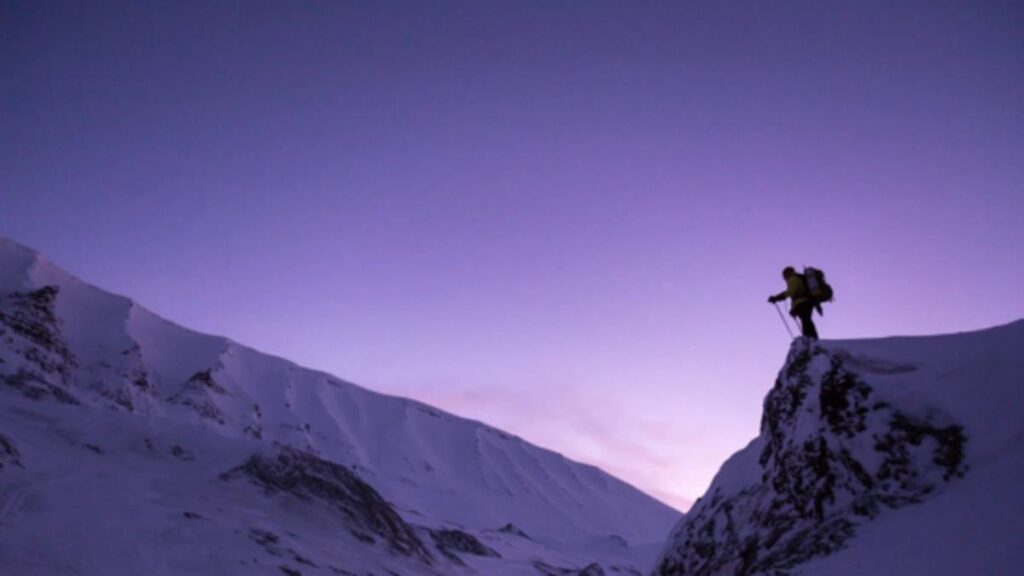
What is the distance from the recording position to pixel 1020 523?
7.00 meters

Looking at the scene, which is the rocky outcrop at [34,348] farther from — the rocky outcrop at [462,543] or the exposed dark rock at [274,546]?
the exposed dark rock at [274,546]

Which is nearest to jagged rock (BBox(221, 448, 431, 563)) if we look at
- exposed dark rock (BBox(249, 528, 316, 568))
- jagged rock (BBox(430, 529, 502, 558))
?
exposed dark rock (BBox(249, 528, 316, 568))

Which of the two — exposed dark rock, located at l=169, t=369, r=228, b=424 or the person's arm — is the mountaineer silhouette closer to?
the person's arm

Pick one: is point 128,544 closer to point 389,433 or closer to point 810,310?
point 810,310

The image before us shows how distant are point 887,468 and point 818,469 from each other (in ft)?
3.60

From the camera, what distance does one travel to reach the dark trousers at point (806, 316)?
44.1ft

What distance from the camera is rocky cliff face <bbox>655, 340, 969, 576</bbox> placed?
372 inches

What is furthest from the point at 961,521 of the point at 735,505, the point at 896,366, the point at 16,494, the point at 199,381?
the point at 199,381

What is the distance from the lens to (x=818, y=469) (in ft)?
34.8

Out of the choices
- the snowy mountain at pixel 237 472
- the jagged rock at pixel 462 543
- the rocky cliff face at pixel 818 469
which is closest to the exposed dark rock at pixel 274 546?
the snowy mountain at pixel 237 472

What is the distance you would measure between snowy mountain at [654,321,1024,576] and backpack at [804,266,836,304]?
97 cm

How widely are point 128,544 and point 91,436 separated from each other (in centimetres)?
1633

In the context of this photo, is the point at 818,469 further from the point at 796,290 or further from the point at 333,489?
the point at 333,489

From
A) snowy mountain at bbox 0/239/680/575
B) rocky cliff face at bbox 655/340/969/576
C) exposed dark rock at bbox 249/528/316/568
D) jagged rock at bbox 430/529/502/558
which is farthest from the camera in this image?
jagged rock at bbox 430/529/502/558
